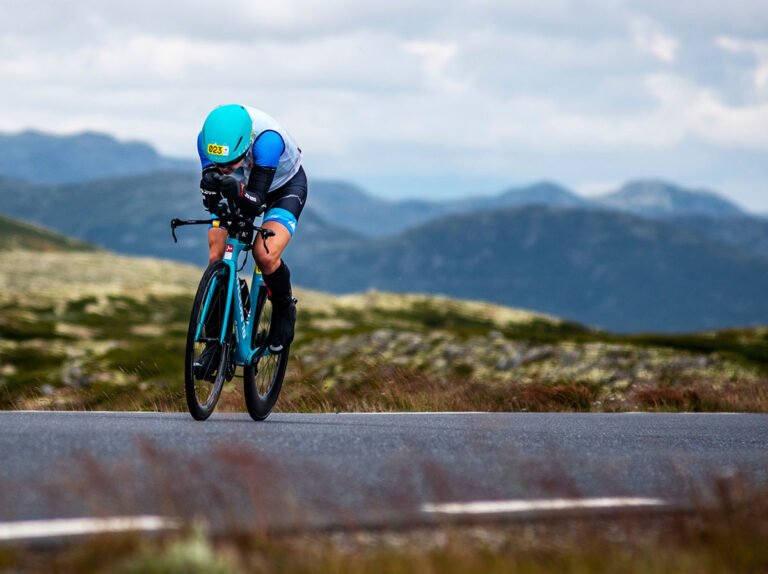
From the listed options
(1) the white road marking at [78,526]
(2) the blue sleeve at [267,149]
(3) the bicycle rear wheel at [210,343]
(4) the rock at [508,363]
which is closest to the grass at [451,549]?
(1) the white road marking at [78,526]

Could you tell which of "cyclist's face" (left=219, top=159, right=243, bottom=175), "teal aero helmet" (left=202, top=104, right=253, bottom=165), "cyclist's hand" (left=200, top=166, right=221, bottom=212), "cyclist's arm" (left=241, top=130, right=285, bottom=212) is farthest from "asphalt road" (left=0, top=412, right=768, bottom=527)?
"teal aero helmet" (left=202, top=104, right=253, bottom=165)

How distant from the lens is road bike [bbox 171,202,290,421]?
9.44m

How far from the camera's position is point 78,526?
5.03m

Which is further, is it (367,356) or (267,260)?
(367,356)

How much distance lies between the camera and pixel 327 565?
438 centimetres

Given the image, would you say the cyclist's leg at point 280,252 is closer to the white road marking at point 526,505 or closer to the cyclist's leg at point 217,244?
the cyclist's leg at point 217,244

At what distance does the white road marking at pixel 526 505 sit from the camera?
5.61m

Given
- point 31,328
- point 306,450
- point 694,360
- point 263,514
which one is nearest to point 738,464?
point 306,450

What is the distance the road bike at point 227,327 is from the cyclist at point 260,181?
117 mm

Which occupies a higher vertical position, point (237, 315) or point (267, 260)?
point (267, 260)

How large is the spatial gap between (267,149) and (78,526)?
17.0ft

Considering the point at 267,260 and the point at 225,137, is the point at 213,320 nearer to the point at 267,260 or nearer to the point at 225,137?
the point at 267,260

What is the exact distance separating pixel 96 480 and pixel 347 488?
1525 mm

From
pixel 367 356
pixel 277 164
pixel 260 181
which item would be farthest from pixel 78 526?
pixel 367 356
